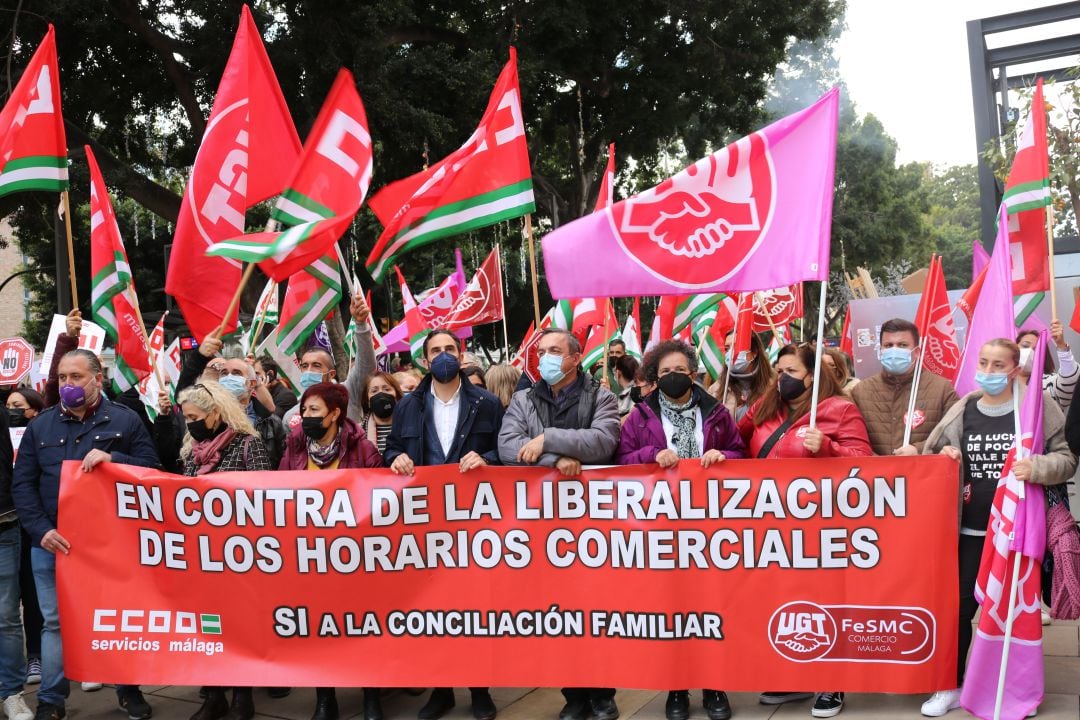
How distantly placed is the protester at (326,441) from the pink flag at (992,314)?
3.16 metres

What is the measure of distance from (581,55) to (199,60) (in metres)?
6.44

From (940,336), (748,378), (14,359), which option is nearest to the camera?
(748,378)

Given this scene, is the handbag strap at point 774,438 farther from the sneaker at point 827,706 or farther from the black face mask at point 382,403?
the black face mask at point 382,403

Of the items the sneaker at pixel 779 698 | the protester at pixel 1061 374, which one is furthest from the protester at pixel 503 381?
the protester at pixel 1061 374

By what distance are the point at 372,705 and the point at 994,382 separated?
344cm

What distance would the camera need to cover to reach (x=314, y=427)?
5.53m

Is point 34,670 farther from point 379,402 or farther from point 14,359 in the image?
point 14,359

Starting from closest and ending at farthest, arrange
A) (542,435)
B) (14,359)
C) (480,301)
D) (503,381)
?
(542,435) → (503,381) → (480,301) → (14,359)

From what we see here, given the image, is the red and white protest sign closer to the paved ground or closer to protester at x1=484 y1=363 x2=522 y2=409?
the paved ground

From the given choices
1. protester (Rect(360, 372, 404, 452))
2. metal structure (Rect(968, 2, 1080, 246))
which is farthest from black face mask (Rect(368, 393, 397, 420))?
metal structure (Rect(968, 2, 1080, 246))

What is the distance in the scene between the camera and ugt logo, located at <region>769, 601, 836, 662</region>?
490 cm

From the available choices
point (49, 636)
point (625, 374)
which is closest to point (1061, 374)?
point (625, 374)

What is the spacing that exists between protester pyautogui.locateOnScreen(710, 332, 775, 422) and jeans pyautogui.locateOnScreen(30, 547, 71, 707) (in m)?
3.84

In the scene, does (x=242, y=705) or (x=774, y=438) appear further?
(x=242, y=705)
